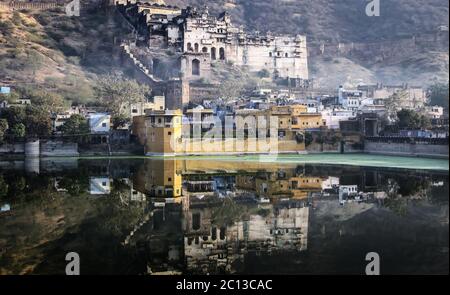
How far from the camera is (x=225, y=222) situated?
15.5 ft

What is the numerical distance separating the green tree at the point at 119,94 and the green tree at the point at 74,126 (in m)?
1.72

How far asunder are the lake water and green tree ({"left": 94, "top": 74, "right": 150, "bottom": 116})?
6866 mm

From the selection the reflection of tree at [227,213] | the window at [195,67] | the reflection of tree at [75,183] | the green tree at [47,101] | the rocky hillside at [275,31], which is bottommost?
the reflection of tree at [75,183]

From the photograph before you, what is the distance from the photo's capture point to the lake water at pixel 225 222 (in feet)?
11.4

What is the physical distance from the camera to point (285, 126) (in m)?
14.4

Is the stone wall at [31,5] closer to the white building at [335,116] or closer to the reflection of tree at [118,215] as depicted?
the white building at [335,116]

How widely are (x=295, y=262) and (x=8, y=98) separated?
12.7 meters

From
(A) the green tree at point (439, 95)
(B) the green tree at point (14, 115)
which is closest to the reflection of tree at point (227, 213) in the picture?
(B) the green tree at point (14, 115)

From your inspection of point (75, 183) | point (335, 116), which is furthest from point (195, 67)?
point (75, 183)

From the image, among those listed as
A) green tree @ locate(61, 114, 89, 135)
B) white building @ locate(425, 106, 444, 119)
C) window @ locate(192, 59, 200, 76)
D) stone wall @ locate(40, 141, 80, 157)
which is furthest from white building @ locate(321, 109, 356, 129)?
stone wall @ locate(40, 141, 80, 157)

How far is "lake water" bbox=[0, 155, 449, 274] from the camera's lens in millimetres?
3461

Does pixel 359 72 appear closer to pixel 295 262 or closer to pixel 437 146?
pixel 437 146

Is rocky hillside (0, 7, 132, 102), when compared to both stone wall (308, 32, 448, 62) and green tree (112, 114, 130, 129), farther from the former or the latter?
stone wall (308, 32, 448, 62)

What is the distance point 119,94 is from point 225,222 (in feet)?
37.4
